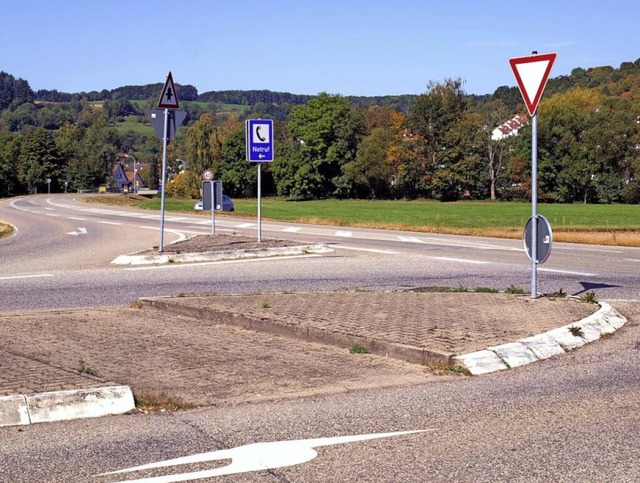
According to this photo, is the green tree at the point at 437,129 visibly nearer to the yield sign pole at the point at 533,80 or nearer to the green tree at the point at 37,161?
the green tree at the point at 37,161

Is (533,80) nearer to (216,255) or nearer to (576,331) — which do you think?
(576,331)

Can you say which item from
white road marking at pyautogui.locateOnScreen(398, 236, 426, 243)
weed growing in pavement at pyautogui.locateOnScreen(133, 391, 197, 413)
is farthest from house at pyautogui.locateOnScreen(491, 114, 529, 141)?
weed growing in pavement at pyautogui.locateOnScreen(133, 391, 197, 413)

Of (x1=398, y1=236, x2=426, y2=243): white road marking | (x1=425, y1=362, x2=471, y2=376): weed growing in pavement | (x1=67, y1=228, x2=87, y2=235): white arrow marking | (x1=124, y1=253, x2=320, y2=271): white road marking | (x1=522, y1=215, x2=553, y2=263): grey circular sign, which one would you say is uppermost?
(x1=522, y1=215, x2=553, y2=263): grey circular sign

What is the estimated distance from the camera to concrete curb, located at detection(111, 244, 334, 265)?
758 inches

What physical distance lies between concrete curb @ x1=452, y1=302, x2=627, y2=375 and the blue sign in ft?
44.3

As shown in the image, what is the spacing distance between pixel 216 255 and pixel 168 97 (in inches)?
149

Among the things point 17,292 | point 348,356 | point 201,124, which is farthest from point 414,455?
point 201,124

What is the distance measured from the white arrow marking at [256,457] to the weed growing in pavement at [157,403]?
1.19 meters

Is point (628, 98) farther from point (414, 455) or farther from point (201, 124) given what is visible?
point (414, 455)

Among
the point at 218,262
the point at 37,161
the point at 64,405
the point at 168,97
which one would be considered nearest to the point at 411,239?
the point at 218,262

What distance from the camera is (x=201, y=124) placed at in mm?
119938

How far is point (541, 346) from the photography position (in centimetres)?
827

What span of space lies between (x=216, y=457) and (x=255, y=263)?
14111 mm

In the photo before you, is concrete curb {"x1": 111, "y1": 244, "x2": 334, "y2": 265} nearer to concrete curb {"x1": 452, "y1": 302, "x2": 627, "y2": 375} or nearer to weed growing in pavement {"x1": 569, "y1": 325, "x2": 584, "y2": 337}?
concrete curb {"x1": 452, "y1": 302, "x2": 627, "y2": 375}
